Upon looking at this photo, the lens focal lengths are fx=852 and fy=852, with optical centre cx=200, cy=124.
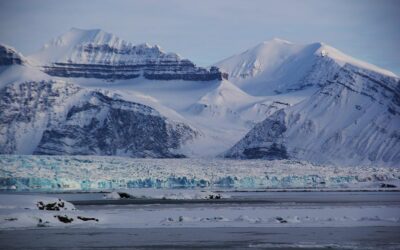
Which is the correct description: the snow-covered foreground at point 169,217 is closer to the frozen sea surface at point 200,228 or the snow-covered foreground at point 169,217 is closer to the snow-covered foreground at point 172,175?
the frozen sea surface at point 200,228

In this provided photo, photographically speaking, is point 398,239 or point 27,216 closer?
point 398,239

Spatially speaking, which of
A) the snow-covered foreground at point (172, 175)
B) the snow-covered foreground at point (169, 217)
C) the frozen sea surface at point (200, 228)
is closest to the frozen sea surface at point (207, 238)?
the frozen sea surface at point (200, 228)

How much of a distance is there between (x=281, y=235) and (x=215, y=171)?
12155 cm

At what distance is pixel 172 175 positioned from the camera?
15762 centimetres

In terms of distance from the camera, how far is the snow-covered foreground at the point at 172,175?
137 meters

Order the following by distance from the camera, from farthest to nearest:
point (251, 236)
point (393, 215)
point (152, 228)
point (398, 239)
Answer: point (393, 215) → point (152, 228) → point (251, 236) → point (398, 239)

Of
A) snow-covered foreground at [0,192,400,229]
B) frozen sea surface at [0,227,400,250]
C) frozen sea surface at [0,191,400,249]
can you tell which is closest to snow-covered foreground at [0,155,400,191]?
snow-covered foreground at [0,192,400,229]

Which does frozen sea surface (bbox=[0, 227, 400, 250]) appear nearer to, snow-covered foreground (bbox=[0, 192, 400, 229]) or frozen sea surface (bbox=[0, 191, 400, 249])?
frozen sea surface (bbox=[0, 191, 400, 249])

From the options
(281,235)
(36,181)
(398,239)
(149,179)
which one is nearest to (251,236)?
(281,235)

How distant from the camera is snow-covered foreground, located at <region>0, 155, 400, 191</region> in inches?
5404

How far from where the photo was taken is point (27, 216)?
5831 centimetres

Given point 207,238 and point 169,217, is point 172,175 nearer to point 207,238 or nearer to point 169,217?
point 169,217

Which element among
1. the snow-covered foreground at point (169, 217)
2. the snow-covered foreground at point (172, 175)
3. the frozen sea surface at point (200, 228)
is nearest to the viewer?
the frozen sea surface at point (200, 228)

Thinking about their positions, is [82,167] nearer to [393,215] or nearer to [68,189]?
[68,189]
